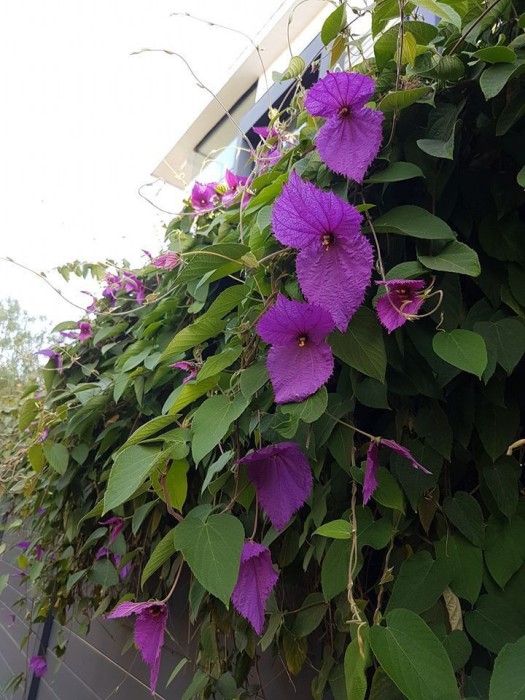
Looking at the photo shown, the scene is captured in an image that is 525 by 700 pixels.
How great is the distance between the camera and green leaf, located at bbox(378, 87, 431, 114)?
45 centimetres

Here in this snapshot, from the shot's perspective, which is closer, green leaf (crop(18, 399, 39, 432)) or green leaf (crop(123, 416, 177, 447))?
green leaf (crop(123, 416, 177, 447))

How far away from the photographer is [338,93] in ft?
1.47

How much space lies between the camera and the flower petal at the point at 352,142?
437 mm

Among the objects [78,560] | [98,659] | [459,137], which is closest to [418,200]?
[459,137]

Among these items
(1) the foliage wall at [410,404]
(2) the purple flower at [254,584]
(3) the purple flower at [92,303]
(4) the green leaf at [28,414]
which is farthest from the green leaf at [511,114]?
(3) the purple flower at [92,303]

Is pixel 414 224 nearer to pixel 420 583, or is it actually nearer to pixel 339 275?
pixel 339 275

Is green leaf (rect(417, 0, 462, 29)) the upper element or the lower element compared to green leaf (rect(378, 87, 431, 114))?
upper

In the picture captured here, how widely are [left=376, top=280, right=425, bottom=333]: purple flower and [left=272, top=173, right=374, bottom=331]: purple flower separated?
1.0 inches

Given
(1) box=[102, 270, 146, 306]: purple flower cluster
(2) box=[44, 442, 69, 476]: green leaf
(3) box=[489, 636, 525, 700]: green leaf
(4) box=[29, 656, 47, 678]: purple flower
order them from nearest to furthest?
(3) box=[489, 636, 525, 700]: green leaf < (2) box=[44, 442, 69, 476]: green leaf < (1) box=[102, 270, 146, 306]: purple flower cluster < (4) box=[29, 656, 47, 678]: purple flower

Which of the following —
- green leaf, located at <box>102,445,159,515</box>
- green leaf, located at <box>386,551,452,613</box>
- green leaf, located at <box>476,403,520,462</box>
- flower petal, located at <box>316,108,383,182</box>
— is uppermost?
flower petal, located at <box>316,108,383,182</box>

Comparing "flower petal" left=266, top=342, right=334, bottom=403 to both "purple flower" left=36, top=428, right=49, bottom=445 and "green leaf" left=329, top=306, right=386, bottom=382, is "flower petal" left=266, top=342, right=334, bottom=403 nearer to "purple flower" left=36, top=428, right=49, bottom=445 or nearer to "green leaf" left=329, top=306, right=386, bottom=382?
"green leaf" left=329, top=306, right=386, bottom=382

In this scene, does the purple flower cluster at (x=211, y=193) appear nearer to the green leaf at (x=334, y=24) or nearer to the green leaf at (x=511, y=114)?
the green leaf at (x=334, y=24)

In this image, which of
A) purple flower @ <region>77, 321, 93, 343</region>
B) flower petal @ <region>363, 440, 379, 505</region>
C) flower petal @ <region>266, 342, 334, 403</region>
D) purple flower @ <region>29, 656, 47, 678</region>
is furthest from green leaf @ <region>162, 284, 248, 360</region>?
purple flower @ <region>29, 656, 47, 678</region>

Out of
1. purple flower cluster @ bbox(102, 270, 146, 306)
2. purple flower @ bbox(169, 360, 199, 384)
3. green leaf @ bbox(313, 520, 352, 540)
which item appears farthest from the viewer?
purple flower cluster @ bbox(102, 270, 146, 306)
